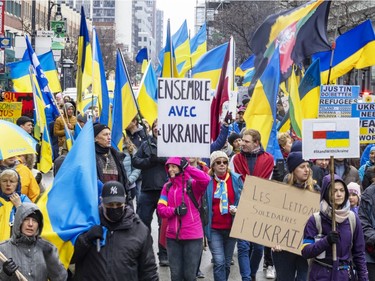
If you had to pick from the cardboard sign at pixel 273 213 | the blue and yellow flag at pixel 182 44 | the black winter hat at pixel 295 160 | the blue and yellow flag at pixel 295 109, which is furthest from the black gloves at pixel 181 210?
the blue and yellow flag at pixel 182 44

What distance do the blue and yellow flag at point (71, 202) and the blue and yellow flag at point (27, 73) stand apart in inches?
415

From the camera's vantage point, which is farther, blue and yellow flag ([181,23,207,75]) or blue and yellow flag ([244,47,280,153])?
blue and yellow flag ([181,23,207,75])

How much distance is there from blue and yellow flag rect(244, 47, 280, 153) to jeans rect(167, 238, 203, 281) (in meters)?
2.76

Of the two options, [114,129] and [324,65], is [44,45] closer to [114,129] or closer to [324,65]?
[324,65]

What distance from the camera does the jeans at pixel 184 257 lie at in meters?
8.35

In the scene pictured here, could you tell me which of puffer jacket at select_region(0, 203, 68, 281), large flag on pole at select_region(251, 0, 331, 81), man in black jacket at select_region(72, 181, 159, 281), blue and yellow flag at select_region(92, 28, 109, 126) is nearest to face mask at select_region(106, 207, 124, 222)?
man in black jacket at select_region(72, 181, 159, 281)

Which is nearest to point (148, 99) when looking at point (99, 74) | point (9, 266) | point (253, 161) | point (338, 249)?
point (99, 74)

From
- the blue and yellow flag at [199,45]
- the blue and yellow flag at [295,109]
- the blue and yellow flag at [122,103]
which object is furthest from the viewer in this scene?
the blue and yellow flag at [199,45]

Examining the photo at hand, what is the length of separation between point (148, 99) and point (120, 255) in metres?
7.75

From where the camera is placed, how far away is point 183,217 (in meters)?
8.35

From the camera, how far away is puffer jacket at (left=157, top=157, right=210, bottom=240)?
327 inches

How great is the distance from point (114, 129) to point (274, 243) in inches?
105

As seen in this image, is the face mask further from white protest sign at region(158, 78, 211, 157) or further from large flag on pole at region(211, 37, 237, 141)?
large flag on pole at region(211, 37, 237, 141)

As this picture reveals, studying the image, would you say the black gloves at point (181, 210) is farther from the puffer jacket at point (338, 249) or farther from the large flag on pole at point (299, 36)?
the large flag on pole at point (299, 36)
